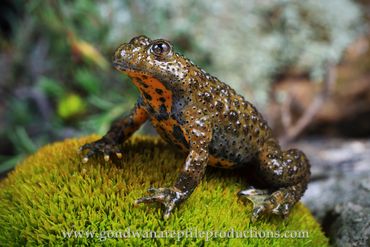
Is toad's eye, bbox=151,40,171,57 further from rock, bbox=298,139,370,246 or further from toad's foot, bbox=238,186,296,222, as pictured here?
rock, bbox=298,139,370,246

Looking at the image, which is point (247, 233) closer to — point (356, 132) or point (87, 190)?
point (87, 190)

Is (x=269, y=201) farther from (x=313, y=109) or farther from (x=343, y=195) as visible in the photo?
(x=313, y=109)

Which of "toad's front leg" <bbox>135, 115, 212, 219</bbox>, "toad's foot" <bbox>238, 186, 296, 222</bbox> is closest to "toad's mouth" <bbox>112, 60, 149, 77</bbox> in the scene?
Answer: "toad's front leg" <bbox>135, 115, 212, 219</bbox>

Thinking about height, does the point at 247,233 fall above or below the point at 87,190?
below

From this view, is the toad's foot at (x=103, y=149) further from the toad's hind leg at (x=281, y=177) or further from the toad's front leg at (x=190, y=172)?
the toad's hind leg at (x=281, y=177)

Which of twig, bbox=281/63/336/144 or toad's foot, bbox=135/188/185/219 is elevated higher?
twig, bbox=281/63/336/144

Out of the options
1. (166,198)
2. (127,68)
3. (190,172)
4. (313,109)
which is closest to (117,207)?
(166,198)

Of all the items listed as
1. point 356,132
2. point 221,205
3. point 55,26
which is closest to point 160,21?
point 55,26
